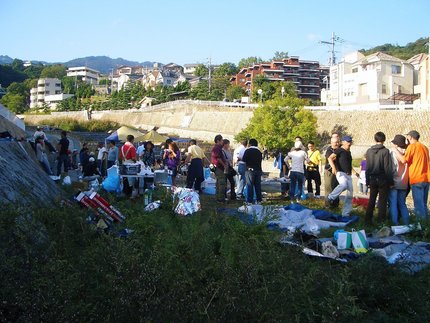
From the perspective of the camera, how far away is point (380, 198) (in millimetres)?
7598

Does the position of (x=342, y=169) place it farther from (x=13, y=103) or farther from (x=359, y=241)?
(x=13, y=103)

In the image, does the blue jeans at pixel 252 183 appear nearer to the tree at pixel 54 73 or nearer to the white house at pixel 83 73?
the tree at pixel 54 73

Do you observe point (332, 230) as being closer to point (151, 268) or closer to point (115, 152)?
point (151, 268)

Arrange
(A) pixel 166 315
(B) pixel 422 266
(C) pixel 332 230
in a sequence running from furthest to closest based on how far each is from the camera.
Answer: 1. (C) pixel 332 230
2. (B) pixel 422 266
3. (A) pixel 166 315

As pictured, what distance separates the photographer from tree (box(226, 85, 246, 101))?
255 ft

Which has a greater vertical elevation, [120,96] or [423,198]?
[120,96]

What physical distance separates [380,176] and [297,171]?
275 centimetres

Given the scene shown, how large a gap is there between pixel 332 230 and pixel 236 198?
3.85 metres

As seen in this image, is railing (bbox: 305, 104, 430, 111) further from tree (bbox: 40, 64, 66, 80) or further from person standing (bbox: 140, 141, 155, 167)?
tree (bbox: 40, 64, 66, 80)

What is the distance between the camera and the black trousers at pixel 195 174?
10391mm

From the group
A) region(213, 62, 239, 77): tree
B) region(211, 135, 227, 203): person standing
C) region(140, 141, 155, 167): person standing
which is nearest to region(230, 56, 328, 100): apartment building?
region(213, 62, 239, 77): tree

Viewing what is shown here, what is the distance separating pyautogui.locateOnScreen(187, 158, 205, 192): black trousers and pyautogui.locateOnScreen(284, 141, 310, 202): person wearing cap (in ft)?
6.33

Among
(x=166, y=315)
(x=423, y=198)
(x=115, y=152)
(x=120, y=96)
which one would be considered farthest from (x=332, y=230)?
(x=120, y=96)

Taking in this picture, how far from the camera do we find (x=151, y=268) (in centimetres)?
323
